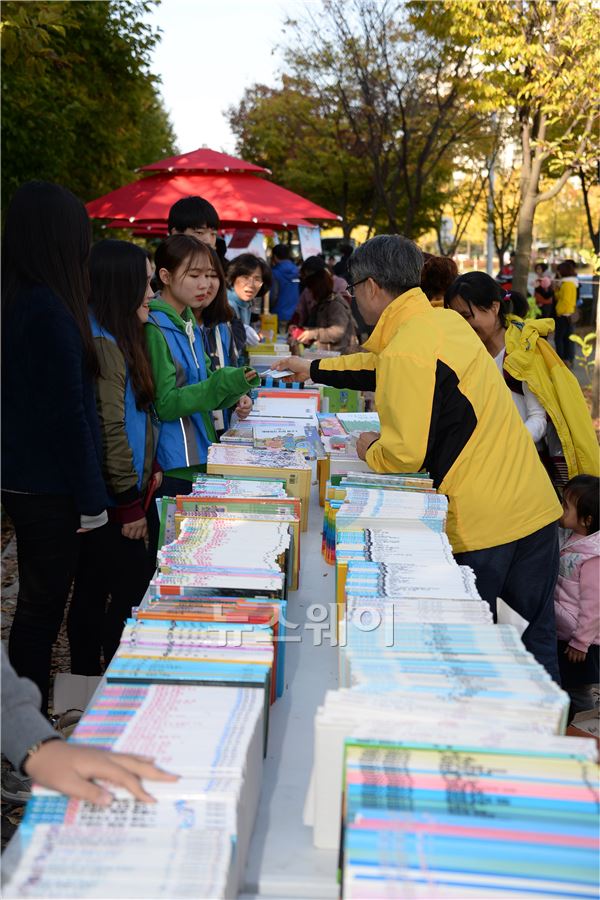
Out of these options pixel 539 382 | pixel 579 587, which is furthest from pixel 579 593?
pixel 539 382

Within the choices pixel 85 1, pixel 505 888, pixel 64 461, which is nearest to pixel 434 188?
pixel 85 1

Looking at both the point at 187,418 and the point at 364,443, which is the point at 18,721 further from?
the point at 187,418

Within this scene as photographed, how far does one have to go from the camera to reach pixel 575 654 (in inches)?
156

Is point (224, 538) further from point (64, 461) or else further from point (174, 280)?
point (174, 280)

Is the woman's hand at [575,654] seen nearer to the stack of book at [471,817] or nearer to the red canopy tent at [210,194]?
the stack of book at [471,817]

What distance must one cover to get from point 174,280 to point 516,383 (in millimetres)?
1651

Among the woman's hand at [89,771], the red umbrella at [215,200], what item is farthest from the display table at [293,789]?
the red umbrella at [215,200]

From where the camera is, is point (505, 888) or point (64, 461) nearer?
point (505, 888)

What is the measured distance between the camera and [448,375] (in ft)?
9.32

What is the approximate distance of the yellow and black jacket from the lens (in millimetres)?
2828

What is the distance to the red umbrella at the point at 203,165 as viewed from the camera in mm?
8875

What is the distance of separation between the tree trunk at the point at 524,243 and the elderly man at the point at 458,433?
1118cm

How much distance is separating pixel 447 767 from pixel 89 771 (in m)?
0.57

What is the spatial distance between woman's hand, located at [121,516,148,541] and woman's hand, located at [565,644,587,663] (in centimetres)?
196
